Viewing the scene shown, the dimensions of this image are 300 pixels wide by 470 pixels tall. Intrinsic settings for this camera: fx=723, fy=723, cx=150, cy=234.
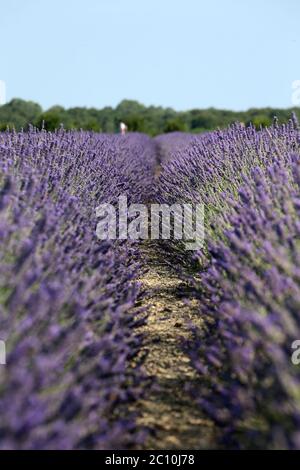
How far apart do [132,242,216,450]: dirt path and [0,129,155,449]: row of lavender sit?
0.36 feet

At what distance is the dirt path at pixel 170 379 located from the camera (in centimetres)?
215

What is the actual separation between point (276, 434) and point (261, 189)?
1361mm

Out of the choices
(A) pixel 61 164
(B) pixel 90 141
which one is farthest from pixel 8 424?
(B) pixel 90 141

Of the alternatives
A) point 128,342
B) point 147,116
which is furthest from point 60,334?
point 147,116

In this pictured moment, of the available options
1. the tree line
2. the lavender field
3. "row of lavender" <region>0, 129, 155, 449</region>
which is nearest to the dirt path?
the lavender field

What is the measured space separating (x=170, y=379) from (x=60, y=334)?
1.02 meters

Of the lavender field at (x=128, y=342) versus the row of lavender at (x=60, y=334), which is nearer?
the row of lavender at (x=60, y=334)

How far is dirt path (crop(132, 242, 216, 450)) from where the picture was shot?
2154 mm

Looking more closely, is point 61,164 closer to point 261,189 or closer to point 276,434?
point 261,189

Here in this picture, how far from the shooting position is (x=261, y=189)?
277cm

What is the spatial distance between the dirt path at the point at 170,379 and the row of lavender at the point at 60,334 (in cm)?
11

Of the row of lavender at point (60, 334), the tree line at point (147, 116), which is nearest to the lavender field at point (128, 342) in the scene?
the row of lavender at point (60, 334)

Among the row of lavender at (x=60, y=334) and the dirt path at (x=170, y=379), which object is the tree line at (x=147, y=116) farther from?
the row of lavender at (x=60, y=334)

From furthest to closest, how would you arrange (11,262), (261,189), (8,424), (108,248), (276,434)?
(108,248) < (261,189) < (11,262) < (276,434) < (8,424)
